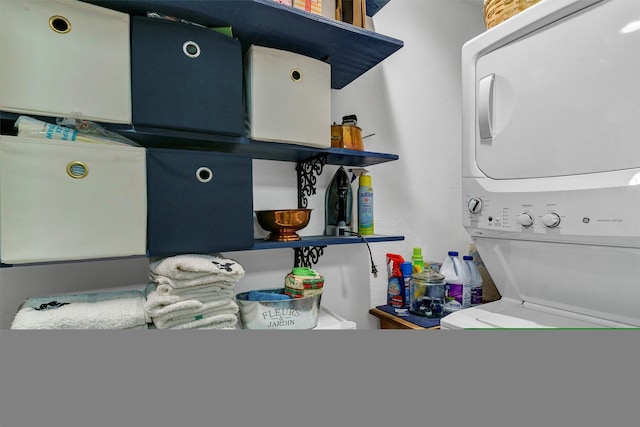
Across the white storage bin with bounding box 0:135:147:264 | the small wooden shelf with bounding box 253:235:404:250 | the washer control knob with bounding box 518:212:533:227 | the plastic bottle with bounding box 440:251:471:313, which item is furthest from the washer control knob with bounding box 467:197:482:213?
the white storage bin with bounding box 0:135:147:264

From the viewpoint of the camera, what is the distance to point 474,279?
143cm

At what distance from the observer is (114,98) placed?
2.58 ft

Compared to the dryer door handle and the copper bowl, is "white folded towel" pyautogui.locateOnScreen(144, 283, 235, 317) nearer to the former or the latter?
the copper bowl

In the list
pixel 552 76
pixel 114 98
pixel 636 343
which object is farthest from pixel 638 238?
pixel 114 98

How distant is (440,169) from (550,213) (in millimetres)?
869

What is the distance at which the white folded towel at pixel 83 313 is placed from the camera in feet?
2.40

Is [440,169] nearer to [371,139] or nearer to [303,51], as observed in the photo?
[371,139]

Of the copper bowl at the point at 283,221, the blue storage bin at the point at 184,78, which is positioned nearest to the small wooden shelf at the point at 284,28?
the blue storage bin at the point at 184,78

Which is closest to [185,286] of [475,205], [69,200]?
[69,200]

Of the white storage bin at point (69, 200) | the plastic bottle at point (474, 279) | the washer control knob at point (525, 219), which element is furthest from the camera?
the plastic bottle at point (474, 279)

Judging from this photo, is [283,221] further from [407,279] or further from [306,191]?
[407,279]

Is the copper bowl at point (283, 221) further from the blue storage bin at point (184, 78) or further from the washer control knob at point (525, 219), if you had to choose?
the washer control knob at point (525, 219)

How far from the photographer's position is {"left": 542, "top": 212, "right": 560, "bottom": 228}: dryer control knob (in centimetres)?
90

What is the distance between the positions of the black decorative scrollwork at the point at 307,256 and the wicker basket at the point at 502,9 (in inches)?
43.6
